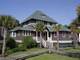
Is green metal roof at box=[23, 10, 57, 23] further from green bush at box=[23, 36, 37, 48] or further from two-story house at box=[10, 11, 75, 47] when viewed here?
green bush at box=[23, 36, 37, 48]

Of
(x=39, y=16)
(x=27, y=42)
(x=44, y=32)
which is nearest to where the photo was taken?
(x=27, y=42)

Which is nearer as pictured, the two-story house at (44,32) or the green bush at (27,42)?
the green bush at (27,42)

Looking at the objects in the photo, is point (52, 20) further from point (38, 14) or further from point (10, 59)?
point (10, 59)

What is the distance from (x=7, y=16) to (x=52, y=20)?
3054 cm

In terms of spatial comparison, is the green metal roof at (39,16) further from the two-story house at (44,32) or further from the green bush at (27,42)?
the green bush at (27,42)

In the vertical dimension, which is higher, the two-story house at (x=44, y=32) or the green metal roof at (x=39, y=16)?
the green metal roof at (x=39, y=16)

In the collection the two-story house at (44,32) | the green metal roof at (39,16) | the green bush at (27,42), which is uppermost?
the green metal roof at (39,16)

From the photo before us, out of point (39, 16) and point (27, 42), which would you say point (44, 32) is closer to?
point (39, 16)

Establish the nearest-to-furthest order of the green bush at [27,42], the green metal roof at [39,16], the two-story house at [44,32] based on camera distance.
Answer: the green bush at [27,42] → the two-story house at [44,32] → the green metal roof at [39,16]

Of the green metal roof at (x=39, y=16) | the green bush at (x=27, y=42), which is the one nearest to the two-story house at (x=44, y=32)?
the green metal roof at (x=39, y=16)

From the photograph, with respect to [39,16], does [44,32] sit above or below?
below

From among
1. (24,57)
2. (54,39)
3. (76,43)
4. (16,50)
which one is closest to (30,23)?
(54,39)

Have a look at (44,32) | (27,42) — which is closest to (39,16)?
(44,32)

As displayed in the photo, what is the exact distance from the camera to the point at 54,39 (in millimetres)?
55188
